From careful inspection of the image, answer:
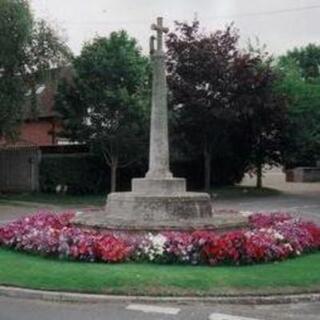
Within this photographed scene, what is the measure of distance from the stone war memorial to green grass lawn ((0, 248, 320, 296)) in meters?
2.26

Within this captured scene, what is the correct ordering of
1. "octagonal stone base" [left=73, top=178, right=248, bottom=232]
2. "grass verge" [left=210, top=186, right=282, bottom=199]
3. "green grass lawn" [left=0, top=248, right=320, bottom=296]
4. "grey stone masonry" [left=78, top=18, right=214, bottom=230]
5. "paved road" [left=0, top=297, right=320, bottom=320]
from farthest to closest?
"grass verge" [left=210, top=186, right=282, bottom=199], "grey stone masonry" [left=78, top=18, right=214, bottom=230], "octagonal stone base" [left=73, top=178, right=248, bottom=232], "green grass lawn" [left=0, top=248, right=320, bottom=296], "paved road" [left=0, top=297, right=320, bottom=320]

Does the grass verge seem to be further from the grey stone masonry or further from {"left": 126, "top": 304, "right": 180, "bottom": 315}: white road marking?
{"left": 126, "top": 304, "right": 180, "bottom": 315}: white road marking

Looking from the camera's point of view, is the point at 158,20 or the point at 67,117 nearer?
the point at 158,20

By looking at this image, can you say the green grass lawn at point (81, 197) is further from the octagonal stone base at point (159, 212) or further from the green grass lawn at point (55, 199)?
the octagonal stone base at point (159, 212)

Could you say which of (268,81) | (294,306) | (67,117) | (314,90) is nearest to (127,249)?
(294,306)

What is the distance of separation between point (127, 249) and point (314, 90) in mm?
37583

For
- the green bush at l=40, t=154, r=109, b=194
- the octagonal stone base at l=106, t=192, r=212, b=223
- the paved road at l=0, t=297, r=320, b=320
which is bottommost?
the paved road at l=0, t=297, r=320, b=320

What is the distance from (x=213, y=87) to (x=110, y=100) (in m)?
5.34

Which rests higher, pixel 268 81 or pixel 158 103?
pixel 268 81

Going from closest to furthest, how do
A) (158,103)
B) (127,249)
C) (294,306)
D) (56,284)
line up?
(294,306), (56,284), (127,249), (158,103)

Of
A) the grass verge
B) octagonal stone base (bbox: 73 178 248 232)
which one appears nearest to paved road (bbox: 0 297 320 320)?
octagonal stone base (bbox: 73 178 248 232)

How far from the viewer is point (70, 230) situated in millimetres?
14602

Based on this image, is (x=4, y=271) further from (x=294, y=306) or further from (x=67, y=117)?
(x=67, y=117)

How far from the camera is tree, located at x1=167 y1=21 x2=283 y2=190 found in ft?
125
